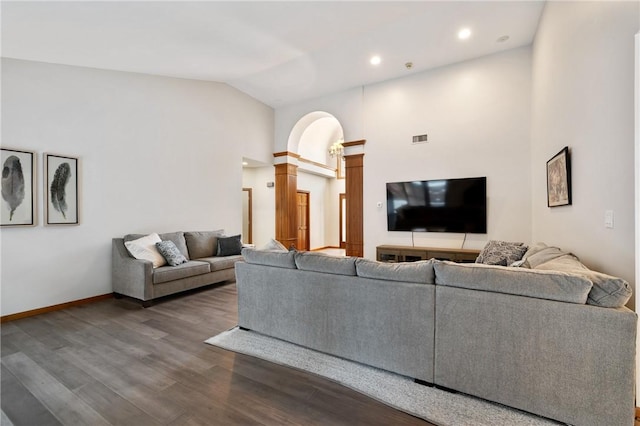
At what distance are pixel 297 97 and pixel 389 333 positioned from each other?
5706 mm

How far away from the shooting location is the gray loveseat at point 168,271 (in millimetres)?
3711

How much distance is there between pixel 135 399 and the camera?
6.01 ft

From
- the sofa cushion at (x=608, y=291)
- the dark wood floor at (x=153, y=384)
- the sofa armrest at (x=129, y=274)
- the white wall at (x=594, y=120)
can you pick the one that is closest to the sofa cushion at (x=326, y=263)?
the dark wood floor at (x=153, y=384)

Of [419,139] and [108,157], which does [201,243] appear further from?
[419,139]

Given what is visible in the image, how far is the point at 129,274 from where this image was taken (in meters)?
3.84

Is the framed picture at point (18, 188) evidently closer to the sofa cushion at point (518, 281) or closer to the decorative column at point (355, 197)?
the sofa cushion at point (518, 281)

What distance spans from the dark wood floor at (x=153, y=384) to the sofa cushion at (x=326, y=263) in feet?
2.60

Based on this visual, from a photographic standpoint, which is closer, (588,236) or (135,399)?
(135,399)

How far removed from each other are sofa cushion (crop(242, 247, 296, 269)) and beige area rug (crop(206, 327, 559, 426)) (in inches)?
28.4

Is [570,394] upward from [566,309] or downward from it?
downward

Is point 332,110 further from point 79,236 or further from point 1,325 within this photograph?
point 1,325

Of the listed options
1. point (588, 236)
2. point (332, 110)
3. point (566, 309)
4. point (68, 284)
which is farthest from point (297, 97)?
point (566, 309)

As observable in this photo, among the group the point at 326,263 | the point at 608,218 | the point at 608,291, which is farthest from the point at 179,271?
the point at 608,218

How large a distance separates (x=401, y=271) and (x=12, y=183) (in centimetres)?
436
